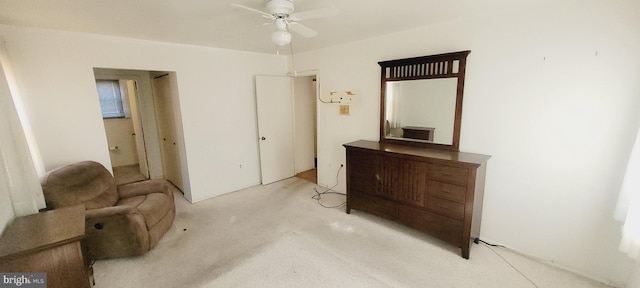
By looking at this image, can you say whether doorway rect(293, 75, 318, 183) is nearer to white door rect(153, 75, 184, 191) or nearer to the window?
white door rect(153, 75, 184, 191)

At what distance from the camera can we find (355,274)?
2.07 meters

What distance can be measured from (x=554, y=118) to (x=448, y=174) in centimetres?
95

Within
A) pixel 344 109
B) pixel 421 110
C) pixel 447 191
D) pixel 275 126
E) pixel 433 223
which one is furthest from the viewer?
pixel 275 126

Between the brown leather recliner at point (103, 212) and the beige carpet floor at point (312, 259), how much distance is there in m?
0.15

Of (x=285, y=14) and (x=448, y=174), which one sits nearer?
(x=285, y=14)

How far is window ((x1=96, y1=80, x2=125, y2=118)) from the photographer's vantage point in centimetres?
507

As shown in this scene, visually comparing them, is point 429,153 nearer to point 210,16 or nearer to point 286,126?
point 210,16

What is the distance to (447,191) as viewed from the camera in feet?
7.54

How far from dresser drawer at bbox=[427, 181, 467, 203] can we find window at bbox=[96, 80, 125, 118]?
615cm

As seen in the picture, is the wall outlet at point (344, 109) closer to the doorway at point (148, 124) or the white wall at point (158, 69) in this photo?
the white wall at point (158, 69)

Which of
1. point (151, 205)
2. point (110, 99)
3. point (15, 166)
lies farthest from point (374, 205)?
point (110, 99)

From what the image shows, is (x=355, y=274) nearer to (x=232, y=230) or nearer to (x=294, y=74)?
(x=232, y=230)

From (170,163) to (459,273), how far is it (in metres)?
4.45

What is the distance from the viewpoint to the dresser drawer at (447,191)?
221cm
